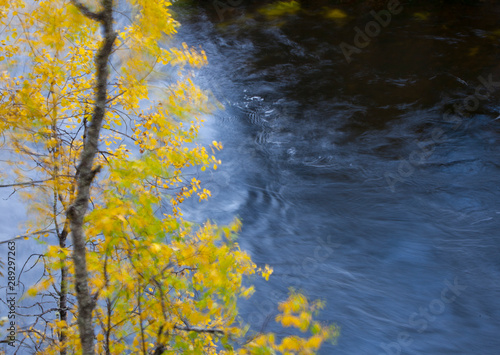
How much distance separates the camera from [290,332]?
7469 millimetres

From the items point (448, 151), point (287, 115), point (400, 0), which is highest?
point (400, 0)

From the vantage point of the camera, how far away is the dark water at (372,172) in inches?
312

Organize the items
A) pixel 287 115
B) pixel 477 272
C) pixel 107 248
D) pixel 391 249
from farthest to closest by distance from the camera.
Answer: pixel 287 115 < pixel 391 249 < pixel 477 272 < pixel 107 248

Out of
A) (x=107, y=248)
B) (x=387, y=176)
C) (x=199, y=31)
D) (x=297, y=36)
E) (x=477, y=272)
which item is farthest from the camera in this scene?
(x=199, y=31)

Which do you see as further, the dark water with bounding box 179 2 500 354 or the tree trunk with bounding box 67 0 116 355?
the dark water with bounding box 179 2 500 354

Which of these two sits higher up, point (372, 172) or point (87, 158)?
point (372, 172)

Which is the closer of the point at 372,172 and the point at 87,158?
the point at 87,158

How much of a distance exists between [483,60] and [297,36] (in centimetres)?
614

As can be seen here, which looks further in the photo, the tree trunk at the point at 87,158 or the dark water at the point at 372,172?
the dark water at the point at 372,172

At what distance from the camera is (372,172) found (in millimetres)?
10836

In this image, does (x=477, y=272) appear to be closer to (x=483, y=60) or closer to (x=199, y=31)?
(x=483, y=60)

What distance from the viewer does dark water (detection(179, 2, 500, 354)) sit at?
7.91m

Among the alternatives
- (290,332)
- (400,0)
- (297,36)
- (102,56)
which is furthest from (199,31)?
(102,56)

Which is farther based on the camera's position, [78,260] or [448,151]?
[448,151]
